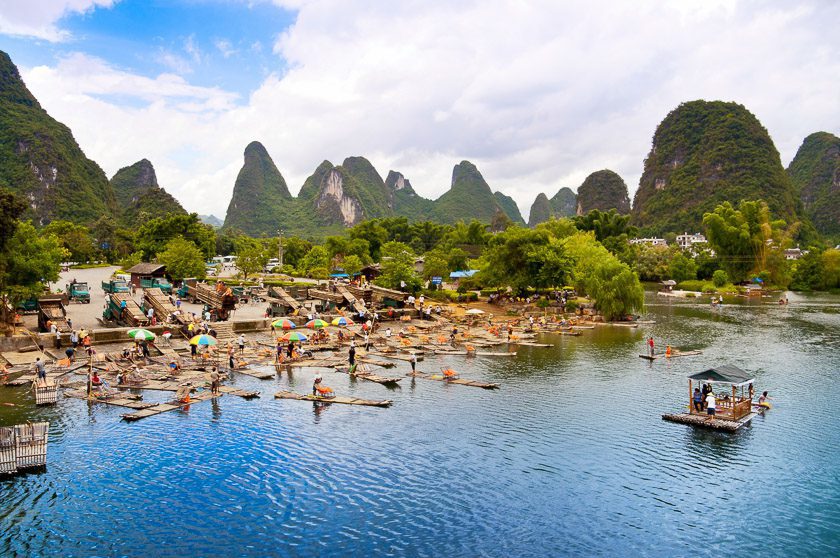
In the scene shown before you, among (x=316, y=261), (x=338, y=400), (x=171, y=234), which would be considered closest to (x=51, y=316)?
(x=338, y=400)

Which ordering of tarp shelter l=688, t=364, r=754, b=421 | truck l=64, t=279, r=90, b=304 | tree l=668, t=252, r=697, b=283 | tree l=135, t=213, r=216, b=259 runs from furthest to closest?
tree l=668, t=252, r=697, b=283 → tree l=135, t=213, r=216, b=259 → truck l=64, t=279, r=90, b=304 → tarp shelter l=688, t=364, r=754, b=421

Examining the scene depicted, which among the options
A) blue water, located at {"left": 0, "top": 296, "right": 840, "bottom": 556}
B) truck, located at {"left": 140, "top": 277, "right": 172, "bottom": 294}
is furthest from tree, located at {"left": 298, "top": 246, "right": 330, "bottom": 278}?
blue water, located at {"left": 0, "top": 296, "right": 840, "bottom": 556}

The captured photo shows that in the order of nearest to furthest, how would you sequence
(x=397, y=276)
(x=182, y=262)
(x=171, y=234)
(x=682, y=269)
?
(x=397, y=276) → (x=182, y=262) → (x=171, y=234) → (x=682, y=269)

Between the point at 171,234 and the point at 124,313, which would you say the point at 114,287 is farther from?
the point at 171,234

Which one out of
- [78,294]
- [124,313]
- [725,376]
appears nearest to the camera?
[725,376]

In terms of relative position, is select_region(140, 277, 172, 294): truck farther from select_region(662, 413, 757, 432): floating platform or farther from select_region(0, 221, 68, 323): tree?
select_region(662, 413, 757, 432): floating platform

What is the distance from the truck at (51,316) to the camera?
38750 millimetres

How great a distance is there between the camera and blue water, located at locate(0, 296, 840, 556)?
16.4 meters

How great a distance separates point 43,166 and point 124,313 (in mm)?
145762

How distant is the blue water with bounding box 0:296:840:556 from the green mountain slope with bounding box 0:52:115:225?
148m

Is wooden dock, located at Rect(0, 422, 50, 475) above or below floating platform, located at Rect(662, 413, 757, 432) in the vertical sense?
above

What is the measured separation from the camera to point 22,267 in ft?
128

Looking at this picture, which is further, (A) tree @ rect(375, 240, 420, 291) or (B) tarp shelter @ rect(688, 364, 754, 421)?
(A) tree @ rect(375, 240, 420, 291)

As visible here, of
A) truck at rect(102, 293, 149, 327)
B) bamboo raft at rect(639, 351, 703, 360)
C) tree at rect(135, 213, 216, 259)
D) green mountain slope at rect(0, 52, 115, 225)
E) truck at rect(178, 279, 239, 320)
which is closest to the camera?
bamboo raft at rect(639, 351, 703, 360)
